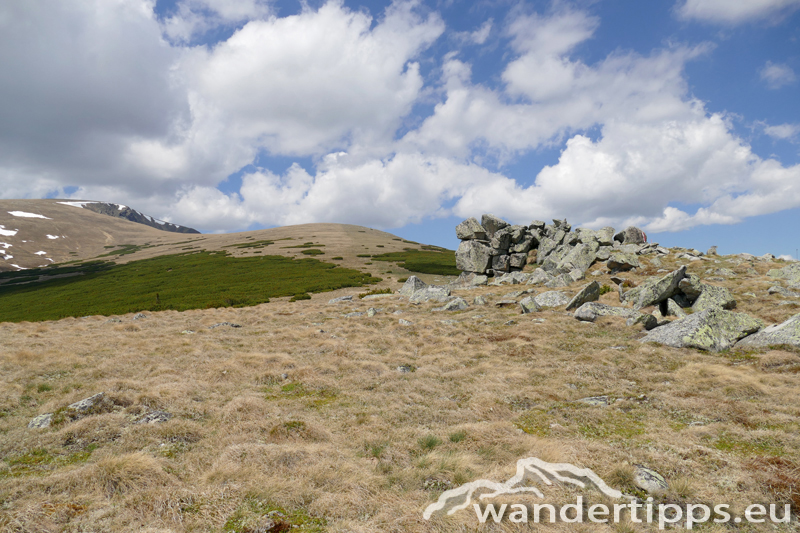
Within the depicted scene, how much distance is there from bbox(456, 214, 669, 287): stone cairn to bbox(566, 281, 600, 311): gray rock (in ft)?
46.1

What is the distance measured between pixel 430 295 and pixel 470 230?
1859 centimetres

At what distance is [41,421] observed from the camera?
10.0 meters

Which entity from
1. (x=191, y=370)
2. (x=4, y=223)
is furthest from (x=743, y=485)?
(x=4, y=223)

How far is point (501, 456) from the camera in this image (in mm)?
8281

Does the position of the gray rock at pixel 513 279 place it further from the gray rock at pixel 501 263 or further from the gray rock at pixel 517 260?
the gray rock at pixel 517 260

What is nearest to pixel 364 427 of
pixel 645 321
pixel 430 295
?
pixel 645 321

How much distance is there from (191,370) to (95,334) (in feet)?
44.8

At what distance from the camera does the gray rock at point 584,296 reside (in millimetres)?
25859

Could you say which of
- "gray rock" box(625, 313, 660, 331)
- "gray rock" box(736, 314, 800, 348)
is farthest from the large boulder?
"gray rock" box(736, 314, 800, 348)

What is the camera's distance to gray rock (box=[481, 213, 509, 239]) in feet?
171

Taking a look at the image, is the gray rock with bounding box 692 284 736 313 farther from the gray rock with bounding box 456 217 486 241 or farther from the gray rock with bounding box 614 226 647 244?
the gray rock with bounding box 456 217 486 241

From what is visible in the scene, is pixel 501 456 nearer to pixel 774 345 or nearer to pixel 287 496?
pixel 287 496

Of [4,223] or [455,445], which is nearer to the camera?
[455,445]

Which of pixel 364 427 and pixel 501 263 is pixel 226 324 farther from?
pixel 501 263
